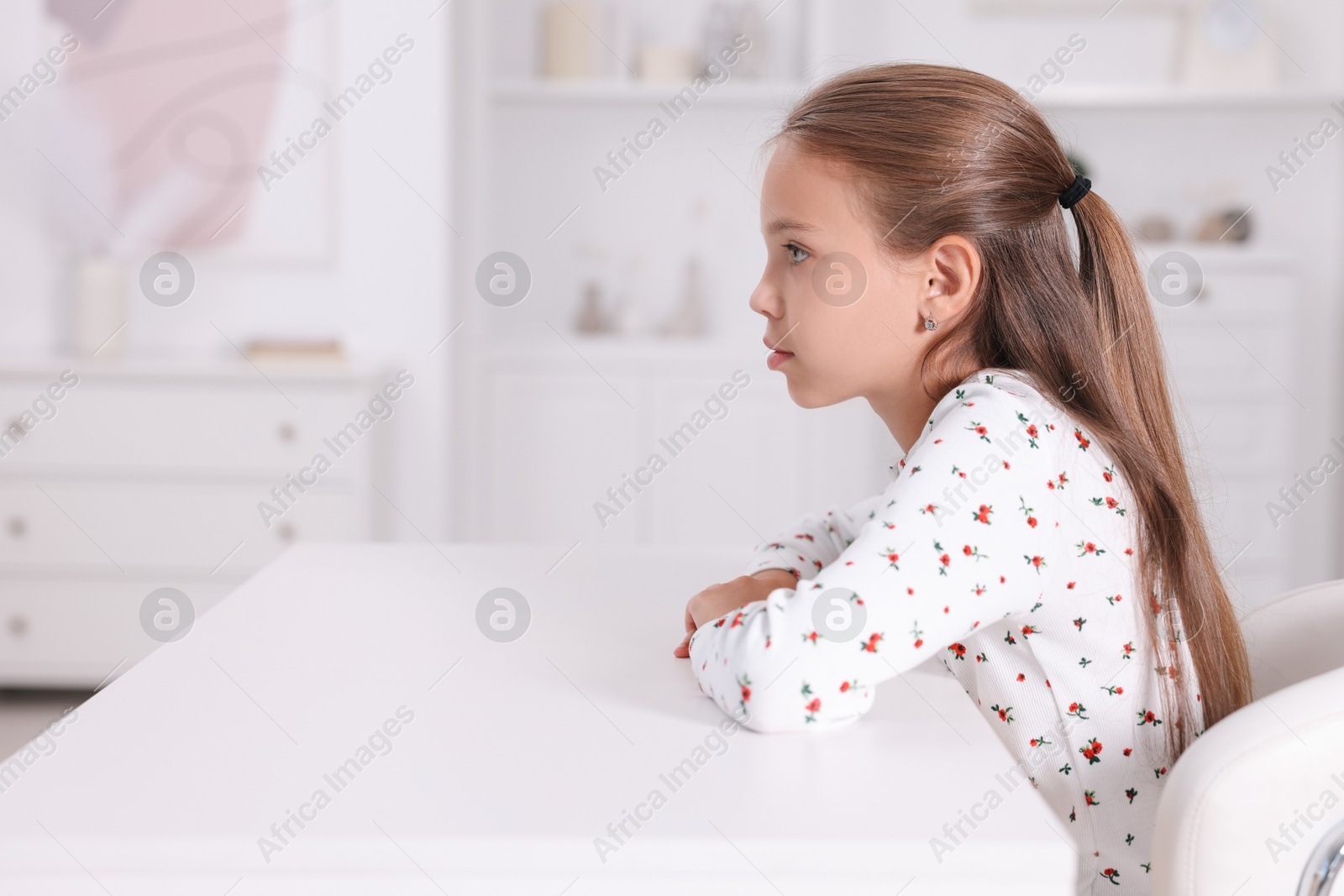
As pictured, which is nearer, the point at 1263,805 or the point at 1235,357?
the point at 1263,805

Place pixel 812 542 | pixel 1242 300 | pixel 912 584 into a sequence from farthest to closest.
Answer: pixel 1242 300 < pixel 812 542 < pixel 912 584

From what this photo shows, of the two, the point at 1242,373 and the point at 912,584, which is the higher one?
the point at 912,584

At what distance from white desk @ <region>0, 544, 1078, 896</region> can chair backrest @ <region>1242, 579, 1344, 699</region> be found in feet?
1.31

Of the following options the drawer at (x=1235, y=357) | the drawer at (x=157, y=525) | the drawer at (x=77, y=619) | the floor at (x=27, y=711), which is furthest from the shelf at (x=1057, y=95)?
the floor at (x=27, y=711)

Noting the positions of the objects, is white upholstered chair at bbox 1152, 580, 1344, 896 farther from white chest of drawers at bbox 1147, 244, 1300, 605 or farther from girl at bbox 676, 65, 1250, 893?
white chest of drawers at bbox 1147, 244, 1300, 605

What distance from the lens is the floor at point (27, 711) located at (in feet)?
8.31

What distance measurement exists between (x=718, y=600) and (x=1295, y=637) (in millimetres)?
531

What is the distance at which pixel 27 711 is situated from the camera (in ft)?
8.98

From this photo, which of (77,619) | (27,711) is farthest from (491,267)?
(27,711)

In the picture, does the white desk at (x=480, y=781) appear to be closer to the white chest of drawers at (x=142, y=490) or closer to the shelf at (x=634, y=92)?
the white chest of drawers at (x=142, y=490)

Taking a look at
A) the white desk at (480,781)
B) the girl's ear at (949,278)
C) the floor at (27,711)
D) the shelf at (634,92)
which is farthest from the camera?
the shelf at (634,92)

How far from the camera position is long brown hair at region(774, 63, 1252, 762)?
0.92 m

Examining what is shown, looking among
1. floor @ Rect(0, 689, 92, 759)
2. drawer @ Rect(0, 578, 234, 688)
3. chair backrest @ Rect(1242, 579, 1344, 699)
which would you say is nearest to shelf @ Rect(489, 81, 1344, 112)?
drawer @ Rect(0, 578, 234, 688)

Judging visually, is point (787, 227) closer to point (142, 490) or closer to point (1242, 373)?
point (142, 490)
